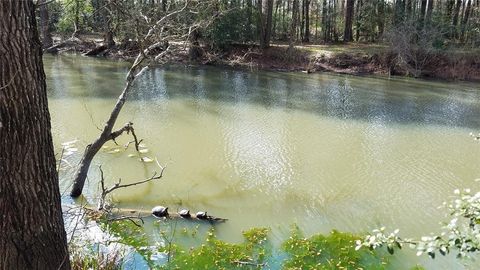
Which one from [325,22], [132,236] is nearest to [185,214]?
[132,236]

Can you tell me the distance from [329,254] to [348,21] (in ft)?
79.4

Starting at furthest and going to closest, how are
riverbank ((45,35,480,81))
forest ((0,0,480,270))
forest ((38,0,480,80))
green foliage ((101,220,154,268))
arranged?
1. forest ((38,0,480,80))
2. riverbank ((45,35,480,81))
3. green foliage ((101,220,154,268))
4. forest ((0,0,480,270))

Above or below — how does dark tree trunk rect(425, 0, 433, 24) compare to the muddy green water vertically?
above

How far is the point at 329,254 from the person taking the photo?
5.36 m

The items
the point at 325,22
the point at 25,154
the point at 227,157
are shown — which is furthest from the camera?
the point at 325,22

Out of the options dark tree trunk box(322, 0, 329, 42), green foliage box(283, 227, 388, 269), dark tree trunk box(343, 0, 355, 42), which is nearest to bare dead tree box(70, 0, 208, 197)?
green foliage box(283, 227, 388, 269)

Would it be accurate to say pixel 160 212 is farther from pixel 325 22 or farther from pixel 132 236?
pixel 325 22

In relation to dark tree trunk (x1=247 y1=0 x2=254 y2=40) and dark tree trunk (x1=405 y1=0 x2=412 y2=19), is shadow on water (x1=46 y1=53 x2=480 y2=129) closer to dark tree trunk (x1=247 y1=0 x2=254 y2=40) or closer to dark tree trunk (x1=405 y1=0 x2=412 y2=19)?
dark tree trunk (x1=247 y1=0 x2=254 y2=40)

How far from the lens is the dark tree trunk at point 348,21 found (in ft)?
88.3

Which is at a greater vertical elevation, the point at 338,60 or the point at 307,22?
the point at 307,22

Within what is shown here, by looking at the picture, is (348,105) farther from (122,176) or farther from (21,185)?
(21,185)

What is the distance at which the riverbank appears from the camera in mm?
20609

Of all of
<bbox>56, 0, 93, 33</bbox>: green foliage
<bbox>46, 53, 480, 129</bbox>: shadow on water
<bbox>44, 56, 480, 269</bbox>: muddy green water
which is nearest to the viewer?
<bbox>44, 56, 480, 269</bbox>: muddy green water

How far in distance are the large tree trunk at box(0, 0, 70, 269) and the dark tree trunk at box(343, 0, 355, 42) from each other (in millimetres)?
26783
